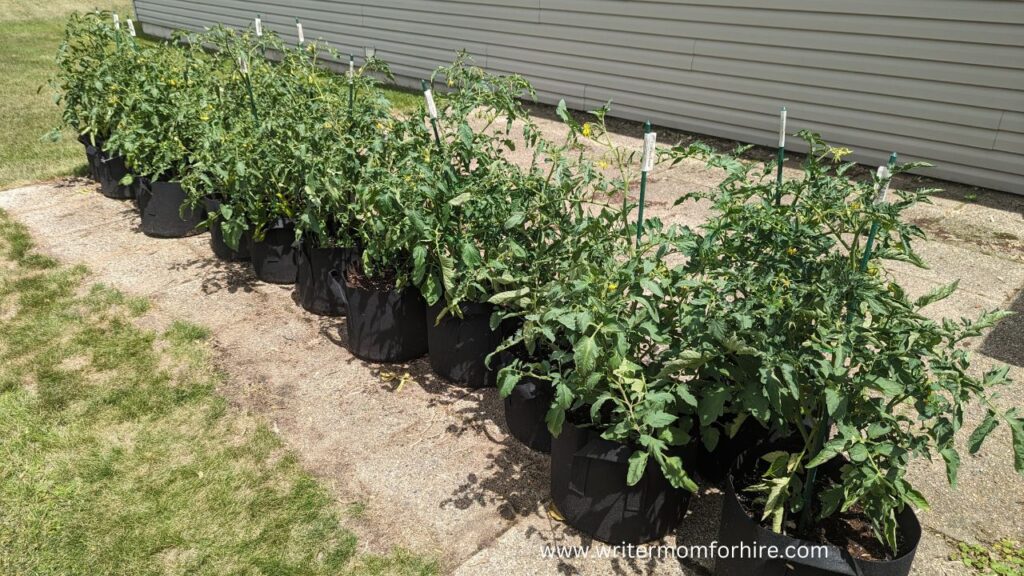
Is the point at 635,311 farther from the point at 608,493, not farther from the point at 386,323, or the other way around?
the point at 386,323

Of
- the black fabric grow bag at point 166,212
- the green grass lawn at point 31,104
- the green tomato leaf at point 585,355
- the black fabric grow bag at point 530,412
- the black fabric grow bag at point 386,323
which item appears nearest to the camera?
the green tomato leaf at point 585,355

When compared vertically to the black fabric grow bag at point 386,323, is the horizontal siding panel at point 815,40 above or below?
above

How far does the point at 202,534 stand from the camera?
8.04 feet

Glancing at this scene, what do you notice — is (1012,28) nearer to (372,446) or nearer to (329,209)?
(329,209)

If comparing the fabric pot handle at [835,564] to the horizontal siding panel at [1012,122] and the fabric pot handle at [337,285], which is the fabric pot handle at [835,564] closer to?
the fabric pot handle at [337,285]

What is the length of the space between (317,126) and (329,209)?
16.8 inches

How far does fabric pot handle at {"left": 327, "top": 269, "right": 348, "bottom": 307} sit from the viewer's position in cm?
333

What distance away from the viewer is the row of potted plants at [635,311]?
74.7 inches

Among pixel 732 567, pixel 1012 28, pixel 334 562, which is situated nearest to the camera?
pixel 732 567

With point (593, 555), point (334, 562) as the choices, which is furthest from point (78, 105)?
point (593, 555)

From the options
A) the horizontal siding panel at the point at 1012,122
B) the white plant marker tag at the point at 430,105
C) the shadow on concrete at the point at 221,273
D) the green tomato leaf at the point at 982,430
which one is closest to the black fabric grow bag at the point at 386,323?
the white plant marker tag at the point at 430,105

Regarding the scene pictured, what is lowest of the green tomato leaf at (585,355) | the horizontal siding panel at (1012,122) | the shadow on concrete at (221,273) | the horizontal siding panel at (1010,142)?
the shadow on concrete at (221,273)

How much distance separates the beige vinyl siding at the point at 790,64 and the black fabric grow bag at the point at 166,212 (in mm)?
4014

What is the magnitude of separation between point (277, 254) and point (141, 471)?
1589 mm
